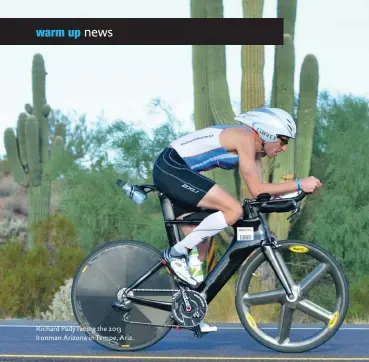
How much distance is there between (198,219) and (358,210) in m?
17.1

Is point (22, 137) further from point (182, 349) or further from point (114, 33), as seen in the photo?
point (182, 349)


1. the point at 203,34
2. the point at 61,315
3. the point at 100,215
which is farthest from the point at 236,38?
the point at 100,215

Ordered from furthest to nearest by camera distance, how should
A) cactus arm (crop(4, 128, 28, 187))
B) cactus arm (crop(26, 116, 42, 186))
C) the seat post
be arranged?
cactus arm (crop(4, 128, 28, 187))
cactus arm (crop(26, 116, 42, 186))
the seat post

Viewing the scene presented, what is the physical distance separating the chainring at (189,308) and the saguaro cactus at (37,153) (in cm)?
2250

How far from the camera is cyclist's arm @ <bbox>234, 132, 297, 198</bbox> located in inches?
273

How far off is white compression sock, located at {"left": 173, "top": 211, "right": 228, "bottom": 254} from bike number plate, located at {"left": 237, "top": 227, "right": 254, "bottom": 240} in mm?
204

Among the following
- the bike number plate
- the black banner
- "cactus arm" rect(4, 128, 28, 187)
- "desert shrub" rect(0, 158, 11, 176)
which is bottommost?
"desert shrub" rect(0, 158, 11, 176)

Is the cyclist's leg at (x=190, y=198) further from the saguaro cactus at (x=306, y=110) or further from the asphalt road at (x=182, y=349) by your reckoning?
the saguaro cactus at (x=306, y=110)

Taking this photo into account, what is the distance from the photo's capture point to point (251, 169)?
22.7 ft

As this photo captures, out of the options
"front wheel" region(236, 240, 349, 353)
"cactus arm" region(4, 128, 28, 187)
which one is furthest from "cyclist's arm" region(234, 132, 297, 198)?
"cactus arm" region(4, 128, 28, 187)

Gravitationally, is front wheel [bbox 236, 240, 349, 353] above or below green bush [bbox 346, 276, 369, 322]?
above

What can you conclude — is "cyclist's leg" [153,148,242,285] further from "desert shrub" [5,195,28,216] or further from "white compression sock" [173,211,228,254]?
"desert shrub" [5,195,28,216]

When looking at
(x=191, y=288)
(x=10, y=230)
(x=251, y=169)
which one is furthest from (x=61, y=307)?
(x=10, y=230)

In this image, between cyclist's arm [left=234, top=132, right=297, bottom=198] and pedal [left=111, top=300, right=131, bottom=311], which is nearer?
cyclist's arm [left=234, top=132, right=297, bottom=198]
